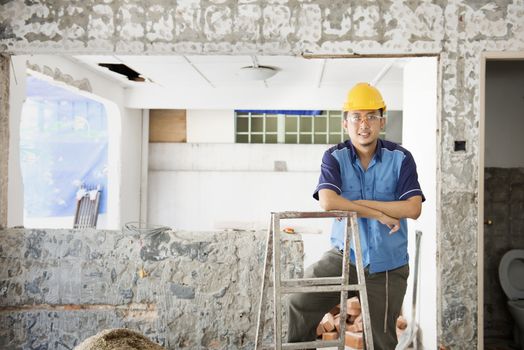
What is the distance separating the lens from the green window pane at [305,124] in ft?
25.0

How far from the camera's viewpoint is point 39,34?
3002mm

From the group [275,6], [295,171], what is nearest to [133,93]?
[295,171]

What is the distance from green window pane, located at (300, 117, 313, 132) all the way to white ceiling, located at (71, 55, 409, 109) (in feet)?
3.20

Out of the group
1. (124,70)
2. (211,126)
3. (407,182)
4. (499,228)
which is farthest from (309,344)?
(211,126)

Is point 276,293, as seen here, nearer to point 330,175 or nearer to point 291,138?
point 330,175

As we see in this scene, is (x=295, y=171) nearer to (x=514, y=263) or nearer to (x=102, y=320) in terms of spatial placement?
(x=514, y=263)

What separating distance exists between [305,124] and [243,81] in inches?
67.5

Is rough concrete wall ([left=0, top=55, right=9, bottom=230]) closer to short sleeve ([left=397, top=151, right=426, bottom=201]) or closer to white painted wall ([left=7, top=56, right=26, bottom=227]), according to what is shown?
white painted wall ([left=7, top=56, right=26, bottom=227])

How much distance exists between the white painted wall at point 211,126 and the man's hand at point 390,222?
528 cm

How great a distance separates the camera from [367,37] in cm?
295

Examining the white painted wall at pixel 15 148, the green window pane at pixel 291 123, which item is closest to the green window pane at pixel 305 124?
the green window pane at pixel 291 123

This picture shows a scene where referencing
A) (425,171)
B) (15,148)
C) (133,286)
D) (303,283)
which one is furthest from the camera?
(425,171)

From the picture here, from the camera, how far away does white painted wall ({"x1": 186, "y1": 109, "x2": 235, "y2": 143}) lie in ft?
25.2

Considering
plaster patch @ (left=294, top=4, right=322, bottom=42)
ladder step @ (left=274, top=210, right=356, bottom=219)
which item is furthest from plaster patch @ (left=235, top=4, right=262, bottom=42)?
ladder step @ (left=274, top=210, right=356, bottom=219)
